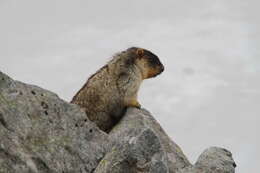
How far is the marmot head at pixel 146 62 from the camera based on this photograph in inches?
956

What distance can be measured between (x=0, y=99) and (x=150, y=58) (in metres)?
11.2

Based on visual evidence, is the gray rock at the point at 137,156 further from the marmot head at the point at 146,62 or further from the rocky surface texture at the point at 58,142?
the marmot head at the point at 146,62

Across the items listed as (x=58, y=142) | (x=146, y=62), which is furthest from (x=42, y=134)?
(x=146, y=62)

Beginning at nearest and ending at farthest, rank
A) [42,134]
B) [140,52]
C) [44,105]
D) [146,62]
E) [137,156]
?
[137,156] → [42,134] → [44,105] → [140,52] → [146,62]

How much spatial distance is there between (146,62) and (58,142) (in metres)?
10.3

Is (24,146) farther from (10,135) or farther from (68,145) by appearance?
(68,145)

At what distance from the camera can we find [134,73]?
23.4 m

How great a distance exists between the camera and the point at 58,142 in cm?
1505

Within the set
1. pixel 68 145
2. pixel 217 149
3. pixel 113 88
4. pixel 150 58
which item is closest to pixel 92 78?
pixel 113 88

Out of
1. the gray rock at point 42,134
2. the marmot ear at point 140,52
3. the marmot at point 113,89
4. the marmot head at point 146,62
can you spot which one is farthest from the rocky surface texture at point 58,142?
the marmot ear at point 140,52

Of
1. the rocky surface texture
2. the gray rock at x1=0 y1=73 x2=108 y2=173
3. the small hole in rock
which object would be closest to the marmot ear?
the rocky surface texture

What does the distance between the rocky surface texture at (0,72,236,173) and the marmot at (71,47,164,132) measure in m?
4.02

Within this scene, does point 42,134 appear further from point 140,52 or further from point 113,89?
point 140,52

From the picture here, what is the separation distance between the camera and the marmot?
21.5 metres
